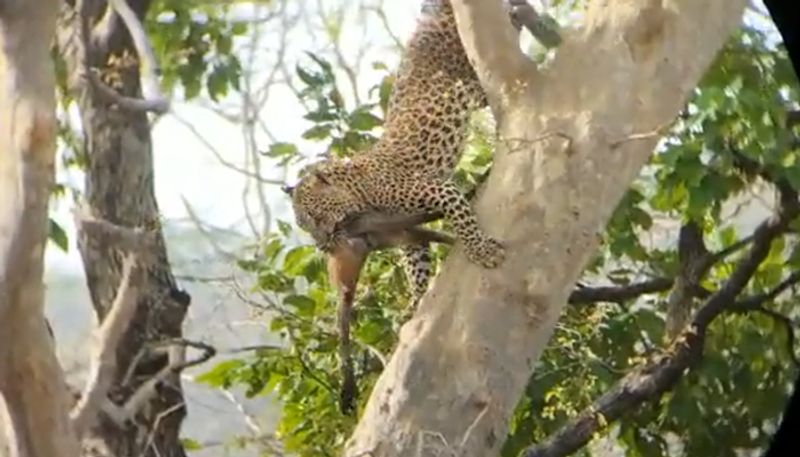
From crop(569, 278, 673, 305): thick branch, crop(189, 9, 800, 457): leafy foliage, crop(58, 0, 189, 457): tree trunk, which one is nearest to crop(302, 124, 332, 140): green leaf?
crop(189, 9, 800, 457): leafy foliage

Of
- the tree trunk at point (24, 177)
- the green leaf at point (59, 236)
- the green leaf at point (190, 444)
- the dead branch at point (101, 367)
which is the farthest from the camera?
the green leaf at point (190, 444)

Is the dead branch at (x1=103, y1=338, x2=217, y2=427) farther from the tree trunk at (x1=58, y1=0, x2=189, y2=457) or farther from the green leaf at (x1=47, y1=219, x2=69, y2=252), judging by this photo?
the green leaf at (x1=47, y1=219, x2=69, y2=252)

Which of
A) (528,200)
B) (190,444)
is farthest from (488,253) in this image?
(190,444)

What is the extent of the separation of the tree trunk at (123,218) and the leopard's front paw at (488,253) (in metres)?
0.28

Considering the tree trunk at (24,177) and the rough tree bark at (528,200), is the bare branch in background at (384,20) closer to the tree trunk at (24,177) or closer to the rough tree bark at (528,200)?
the rough tree bark at (528,200)

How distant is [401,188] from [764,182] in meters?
0.33

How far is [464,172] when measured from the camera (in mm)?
1212

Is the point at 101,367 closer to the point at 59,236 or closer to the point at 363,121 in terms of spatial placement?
the point at 59,236

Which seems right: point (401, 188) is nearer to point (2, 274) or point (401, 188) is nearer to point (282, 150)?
point (282, 150)

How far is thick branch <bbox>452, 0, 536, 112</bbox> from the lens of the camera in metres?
1.06

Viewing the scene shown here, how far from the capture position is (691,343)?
49.1 inches

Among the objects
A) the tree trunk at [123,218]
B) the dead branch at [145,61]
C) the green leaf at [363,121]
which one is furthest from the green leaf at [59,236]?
the green leaf at [363,121]

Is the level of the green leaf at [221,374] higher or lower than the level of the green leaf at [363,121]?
lower

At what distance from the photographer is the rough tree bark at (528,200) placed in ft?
3.37
